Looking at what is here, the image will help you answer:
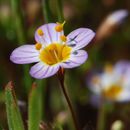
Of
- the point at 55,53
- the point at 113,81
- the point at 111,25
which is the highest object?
the point at 55,53

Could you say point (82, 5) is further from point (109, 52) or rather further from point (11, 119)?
point (11, 119)

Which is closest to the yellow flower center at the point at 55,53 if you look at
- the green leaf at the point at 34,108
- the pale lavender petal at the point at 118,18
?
the green leaf at the point at 34,108

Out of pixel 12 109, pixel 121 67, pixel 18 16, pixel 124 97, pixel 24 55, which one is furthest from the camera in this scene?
pixel 121 67

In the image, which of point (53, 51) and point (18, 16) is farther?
point (18, 16)

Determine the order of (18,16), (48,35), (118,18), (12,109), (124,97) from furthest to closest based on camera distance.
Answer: (124,97), (118,18), (18,16), (48,35), (12,109)

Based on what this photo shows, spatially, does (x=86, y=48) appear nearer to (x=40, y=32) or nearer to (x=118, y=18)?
(x=118, y=18)

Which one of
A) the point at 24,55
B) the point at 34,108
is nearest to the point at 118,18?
the point at 24,55

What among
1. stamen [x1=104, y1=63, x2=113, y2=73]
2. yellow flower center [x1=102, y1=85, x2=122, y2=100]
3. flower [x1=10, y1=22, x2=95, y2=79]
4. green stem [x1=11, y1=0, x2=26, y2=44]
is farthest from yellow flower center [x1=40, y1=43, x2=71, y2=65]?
stamen [x1=104, y1=63, x2=113, y2=73]
